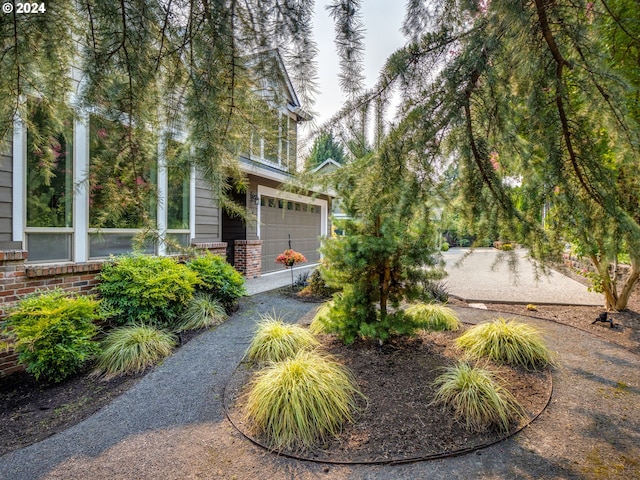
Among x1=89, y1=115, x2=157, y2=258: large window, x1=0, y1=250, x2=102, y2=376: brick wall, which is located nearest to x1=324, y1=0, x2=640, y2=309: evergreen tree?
x1=89, y1=115, x2=157, y2=258: large window

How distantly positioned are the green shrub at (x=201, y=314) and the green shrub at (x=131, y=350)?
677mm

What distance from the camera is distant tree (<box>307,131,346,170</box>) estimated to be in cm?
212


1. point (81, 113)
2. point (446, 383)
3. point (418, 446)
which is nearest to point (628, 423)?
point (446, 383)

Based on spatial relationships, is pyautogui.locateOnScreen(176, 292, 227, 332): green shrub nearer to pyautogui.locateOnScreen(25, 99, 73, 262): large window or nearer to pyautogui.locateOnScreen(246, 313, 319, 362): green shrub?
pyautogui.locateOnScreen(246, 313, 319, 362): green shrub

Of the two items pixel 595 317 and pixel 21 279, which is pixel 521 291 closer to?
pixel 595 317

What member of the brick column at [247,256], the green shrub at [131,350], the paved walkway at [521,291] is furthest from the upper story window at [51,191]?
the paved walkway at [521,291]

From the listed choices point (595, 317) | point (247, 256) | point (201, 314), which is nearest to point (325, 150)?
point (201, 314)

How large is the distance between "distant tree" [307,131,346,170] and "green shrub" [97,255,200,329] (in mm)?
3350

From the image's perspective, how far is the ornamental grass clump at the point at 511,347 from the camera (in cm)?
379

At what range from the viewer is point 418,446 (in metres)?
2.41

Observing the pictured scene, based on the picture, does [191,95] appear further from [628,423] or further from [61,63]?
[628,423]

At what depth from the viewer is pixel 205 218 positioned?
7.25 metres

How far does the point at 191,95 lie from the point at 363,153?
101cm

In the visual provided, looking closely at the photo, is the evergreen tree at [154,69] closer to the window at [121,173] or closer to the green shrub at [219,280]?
the window at [121,173]
